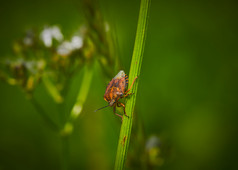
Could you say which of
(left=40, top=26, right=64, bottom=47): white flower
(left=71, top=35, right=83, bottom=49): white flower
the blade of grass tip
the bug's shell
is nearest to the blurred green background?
(left=71, top=35, right=83, bottom=49): white flower

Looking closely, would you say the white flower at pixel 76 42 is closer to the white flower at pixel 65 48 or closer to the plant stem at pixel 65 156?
the white flower at pixel 65 48

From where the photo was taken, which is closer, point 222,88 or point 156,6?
point 222,88

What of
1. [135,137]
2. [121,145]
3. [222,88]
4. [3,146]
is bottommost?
[121,145]

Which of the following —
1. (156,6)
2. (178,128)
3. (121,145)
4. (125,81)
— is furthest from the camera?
(156,6)

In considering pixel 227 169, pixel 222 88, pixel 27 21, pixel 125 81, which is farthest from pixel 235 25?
pixel 27 21

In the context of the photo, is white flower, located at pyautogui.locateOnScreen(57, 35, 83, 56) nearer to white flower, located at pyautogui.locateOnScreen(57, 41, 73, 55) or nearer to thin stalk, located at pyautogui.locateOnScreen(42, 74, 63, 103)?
white flower, located at pyautogui.locateOnScreen(57, 41, 73, 55)

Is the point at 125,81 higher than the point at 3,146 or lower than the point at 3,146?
lower

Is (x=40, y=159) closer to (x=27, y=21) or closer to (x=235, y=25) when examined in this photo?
(x=27, y=21)

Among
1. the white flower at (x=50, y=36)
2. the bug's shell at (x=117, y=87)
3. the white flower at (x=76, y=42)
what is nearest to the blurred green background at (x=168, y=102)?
the white flower at (x=76, y=42)
